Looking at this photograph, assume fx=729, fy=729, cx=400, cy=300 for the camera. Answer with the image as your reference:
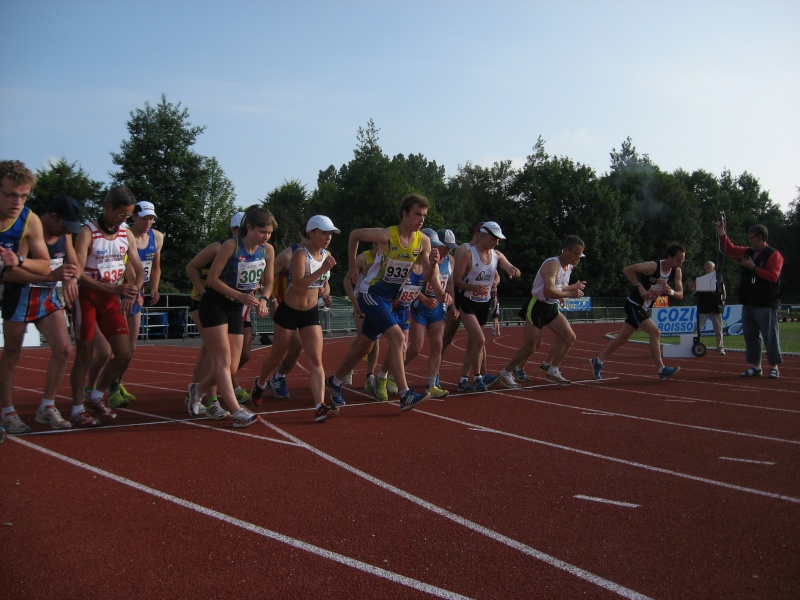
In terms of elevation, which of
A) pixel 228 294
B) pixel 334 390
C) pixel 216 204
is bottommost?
pixel 334 390

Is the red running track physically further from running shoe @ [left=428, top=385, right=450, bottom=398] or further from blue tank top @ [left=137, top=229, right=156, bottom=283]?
blue tank top @ [left=137, top=229, right=156, bottom=283]

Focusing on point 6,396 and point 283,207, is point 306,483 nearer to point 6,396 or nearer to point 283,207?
point 6,396

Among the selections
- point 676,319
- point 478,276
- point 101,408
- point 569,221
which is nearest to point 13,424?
point 101,408

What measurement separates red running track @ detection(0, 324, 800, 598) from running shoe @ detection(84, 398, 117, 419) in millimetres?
211

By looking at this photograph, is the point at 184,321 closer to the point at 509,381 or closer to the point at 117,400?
the point at 117,400

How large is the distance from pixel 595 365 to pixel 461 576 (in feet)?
24.5

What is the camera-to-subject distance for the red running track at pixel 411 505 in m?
A: 3.09

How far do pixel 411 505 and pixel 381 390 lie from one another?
13.9 feet

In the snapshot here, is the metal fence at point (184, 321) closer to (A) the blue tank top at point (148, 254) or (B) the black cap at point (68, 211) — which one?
(A) the blue tank top at point (148, 254)

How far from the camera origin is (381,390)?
8.35m

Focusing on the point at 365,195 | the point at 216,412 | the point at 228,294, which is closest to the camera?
the point at 228,294

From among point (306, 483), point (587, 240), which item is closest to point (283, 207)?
point (587, 240)

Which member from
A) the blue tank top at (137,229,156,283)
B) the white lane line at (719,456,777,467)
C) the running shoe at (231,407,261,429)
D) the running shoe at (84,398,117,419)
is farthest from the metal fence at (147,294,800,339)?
the white lane line at (719,456,777,467)

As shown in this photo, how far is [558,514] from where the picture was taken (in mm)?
3973
